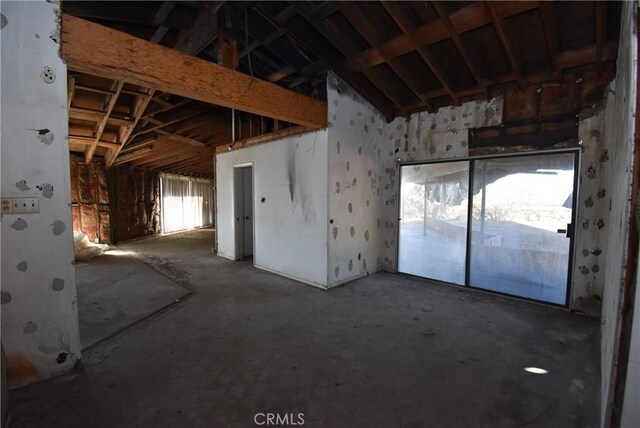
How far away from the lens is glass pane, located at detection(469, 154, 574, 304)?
3.24 m

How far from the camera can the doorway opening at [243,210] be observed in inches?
218

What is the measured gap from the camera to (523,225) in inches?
135

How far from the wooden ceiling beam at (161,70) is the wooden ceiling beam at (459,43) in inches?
65.2

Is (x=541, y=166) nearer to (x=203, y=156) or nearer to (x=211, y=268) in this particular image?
(x=211, y=268)

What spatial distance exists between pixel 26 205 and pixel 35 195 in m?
0.08

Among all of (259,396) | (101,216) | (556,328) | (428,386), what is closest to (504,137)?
(556,328)

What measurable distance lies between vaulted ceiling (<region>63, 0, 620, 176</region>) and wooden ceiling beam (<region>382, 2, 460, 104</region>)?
11mm

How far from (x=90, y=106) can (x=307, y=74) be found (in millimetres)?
3539

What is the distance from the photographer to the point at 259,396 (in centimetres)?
183

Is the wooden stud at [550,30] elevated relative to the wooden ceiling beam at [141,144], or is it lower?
elevated

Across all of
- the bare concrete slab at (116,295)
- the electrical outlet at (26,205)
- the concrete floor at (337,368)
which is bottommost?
the concrete floor at (337,368)

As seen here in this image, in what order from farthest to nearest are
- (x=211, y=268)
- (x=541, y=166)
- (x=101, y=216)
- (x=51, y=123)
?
(x=101, y=216), (x=211, y=268), (x=541, y=166), (x=51, y=123)

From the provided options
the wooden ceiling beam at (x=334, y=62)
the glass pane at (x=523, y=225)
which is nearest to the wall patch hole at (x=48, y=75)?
the wooden ceiling beam at (x=334, y=62)

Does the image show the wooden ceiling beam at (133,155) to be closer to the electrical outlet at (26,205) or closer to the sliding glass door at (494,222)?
the electrical outlet at (26,205)
